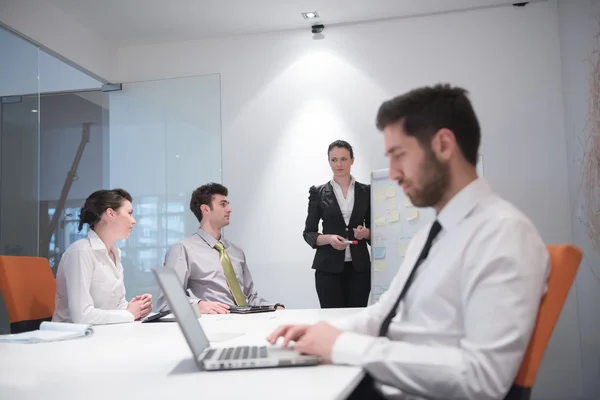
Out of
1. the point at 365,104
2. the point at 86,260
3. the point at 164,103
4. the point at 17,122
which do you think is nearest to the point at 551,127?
the point at 365,104

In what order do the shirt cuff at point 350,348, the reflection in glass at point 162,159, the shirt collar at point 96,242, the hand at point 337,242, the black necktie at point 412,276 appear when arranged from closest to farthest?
1. the shirt cuff at point 350,348
2. the black necktie at point 412,276
3. the shirt collar at point 96,242
4. the hand at point 337,242
5. the reflection in glass at point 162,159

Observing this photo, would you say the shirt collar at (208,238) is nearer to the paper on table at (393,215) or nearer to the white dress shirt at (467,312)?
the paper on table at (393,215)

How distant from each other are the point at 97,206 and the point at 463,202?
227cm

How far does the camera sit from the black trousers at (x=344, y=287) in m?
3.88

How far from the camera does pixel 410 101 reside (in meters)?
1.35

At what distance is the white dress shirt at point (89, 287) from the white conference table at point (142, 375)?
631mm

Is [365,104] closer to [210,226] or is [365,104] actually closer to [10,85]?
[210,226]

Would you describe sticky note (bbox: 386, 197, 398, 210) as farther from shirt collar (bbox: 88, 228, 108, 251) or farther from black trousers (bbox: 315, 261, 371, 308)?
shirt collar (bbox: 88, 228, 108, 251)

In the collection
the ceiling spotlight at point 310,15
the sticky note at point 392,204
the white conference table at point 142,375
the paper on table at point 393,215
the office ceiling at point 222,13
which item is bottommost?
the white conference table at point 142,375

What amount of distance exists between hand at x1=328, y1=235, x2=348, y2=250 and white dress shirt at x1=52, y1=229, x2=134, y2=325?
4.34 ft

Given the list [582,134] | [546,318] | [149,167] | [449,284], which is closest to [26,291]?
[449,284]

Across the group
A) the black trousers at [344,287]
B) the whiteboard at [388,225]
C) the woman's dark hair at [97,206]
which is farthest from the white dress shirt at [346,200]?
the woman's dark hair at [97,206]

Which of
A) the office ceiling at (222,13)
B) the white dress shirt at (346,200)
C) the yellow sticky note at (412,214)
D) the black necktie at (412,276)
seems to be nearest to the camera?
the black necktie at (412,276)

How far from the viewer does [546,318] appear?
1.15 m
